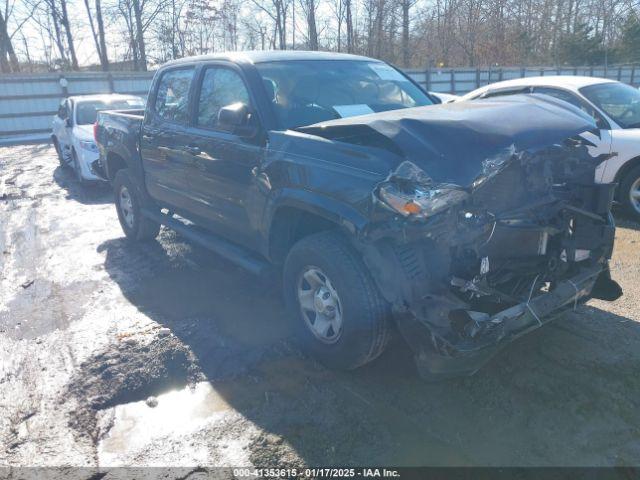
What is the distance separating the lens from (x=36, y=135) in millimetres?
19531

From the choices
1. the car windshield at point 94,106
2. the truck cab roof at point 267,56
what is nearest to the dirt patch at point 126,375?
the truck cab roof at point 267,56

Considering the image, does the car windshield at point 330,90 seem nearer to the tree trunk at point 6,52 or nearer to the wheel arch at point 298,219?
the wheel arch at point 298,219

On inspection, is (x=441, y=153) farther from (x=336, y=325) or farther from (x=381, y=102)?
(x=381, y=102)

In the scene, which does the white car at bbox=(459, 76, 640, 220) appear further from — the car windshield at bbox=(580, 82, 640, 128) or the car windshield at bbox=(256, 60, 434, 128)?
the car windshield at bbox=(256, 60, 434, 128)

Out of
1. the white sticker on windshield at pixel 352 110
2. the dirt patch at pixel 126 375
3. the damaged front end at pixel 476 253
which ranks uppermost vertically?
the white sticker on windshield at pixel 352 110

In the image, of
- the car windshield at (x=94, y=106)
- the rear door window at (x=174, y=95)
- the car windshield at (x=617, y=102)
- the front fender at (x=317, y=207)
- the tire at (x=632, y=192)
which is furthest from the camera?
the car windshield at (x=94, y=106)

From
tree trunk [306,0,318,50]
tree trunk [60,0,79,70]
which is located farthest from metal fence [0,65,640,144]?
tree trunk [306,0,318,50]

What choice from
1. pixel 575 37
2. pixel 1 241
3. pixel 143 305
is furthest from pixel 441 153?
pixel 575 37

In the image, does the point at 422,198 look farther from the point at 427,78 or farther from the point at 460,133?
the point at 427,78

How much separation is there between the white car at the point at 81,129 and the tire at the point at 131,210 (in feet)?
10.1

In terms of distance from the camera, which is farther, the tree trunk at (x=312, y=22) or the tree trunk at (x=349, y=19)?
the tree trunk at (x=349, y=19)

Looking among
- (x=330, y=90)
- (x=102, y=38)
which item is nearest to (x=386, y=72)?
(x=330, y=90)

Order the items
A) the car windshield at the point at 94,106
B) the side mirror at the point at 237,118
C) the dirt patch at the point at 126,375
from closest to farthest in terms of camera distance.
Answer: the dirt patch at the point at 126,375
the side mirror at the point at 237,118
the car windshield at the point at 94,106

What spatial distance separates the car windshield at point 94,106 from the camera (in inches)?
430
